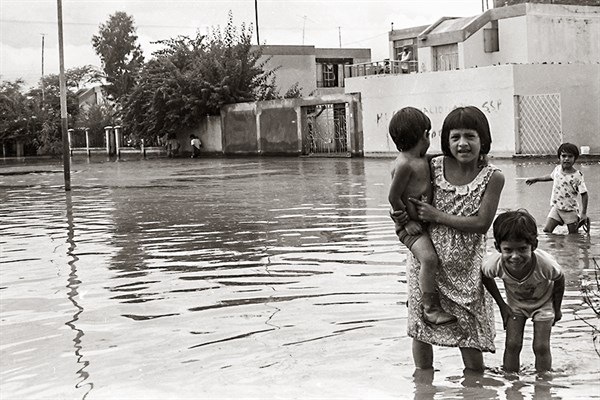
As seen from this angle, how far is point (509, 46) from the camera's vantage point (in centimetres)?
3662

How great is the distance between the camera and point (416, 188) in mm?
4676

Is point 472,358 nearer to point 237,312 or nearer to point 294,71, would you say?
point 237,312

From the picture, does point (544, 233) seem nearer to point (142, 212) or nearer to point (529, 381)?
point (529, 381)

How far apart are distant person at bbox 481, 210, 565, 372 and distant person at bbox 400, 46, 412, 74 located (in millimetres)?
35700

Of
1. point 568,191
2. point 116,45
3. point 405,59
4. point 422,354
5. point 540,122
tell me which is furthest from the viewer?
point 116,45

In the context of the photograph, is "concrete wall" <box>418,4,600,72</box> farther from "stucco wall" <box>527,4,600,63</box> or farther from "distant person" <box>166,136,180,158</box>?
"distant person" <box>166,136,180,158</box>

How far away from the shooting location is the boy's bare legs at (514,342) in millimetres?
4855

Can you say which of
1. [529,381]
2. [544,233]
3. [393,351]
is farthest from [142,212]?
[529,381]

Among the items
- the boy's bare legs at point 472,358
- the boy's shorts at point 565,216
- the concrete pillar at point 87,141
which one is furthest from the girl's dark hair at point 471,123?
the concrete pillar at point 87,141

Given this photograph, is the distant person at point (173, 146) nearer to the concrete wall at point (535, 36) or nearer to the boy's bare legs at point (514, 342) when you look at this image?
the concrete wall at point (535, 36)

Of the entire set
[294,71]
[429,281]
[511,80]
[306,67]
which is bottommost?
[429,281]

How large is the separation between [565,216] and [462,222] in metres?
6.23

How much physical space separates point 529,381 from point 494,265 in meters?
0.63

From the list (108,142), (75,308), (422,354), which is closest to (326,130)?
(108,142)
